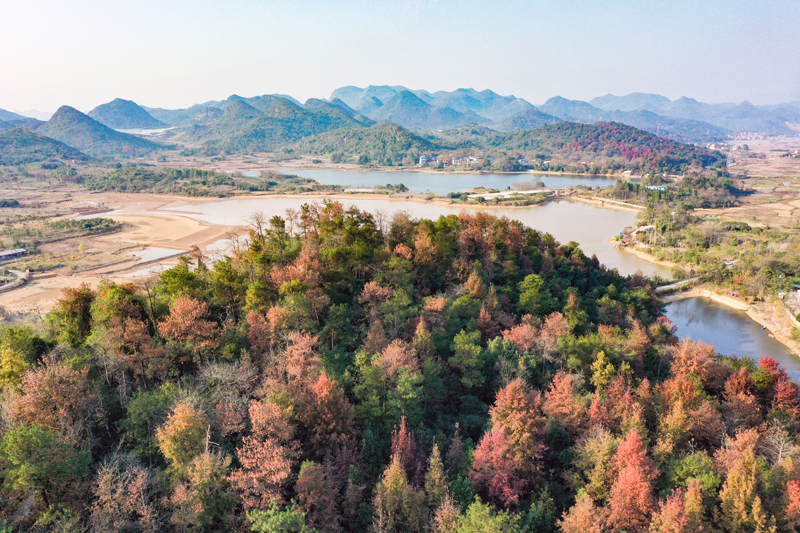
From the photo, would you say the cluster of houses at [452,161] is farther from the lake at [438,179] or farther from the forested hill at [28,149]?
the forested hill at [28,149]

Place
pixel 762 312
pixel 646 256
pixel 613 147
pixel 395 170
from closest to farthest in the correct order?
pixel 762 312
pixel 646 256
pixel 395 170
pixel 613 147

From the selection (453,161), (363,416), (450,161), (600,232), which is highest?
(453,161)

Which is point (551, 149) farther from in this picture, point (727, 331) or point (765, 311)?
point (727, 331)

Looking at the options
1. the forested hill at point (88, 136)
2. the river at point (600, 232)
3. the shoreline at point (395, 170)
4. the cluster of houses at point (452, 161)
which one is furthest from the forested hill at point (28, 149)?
the cluster of houses at point (452, 161)

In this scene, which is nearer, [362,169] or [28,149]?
[28,149]

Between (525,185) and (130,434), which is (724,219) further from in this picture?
(130,434)

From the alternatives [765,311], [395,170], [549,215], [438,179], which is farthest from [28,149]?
[765,311]
